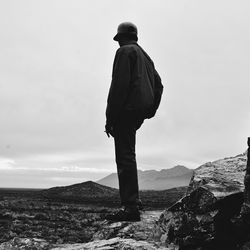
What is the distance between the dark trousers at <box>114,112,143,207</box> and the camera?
19.5 ft

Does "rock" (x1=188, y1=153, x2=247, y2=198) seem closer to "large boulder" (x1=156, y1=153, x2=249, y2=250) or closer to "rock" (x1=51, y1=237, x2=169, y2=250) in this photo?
"large boulder" (x1=156, y1=153, x2=249, y2=250)

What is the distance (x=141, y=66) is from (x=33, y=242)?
3.21 metres

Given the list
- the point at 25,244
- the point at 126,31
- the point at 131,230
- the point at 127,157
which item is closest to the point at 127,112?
the point at 127,157

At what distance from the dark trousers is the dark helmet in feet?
4.41

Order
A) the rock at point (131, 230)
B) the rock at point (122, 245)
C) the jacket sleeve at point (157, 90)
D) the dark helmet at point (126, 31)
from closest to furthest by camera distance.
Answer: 1. the rock at point (122, 245)
2. the rock at point (131, 230)
3. the dark helmet at point (126, 31)
4. the jacket sleeve at point (157, 90)

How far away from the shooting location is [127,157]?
5953 mm

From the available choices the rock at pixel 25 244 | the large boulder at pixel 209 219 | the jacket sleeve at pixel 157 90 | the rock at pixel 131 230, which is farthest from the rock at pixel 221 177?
the rock at pixel 25 244

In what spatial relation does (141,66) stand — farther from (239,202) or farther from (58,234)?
(58,234)

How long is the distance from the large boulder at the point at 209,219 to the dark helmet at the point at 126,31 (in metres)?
2.63

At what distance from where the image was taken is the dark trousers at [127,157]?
594 cm

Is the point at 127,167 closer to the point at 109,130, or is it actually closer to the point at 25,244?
the point at 109,130

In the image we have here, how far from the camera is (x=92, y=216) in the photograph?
30.2 feet

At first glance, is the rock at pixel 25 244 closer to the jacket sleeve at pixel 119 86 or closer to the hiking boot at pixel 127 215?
the hiking boot at pixel 127 215

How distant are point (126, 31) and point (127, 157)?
2.04 meters
